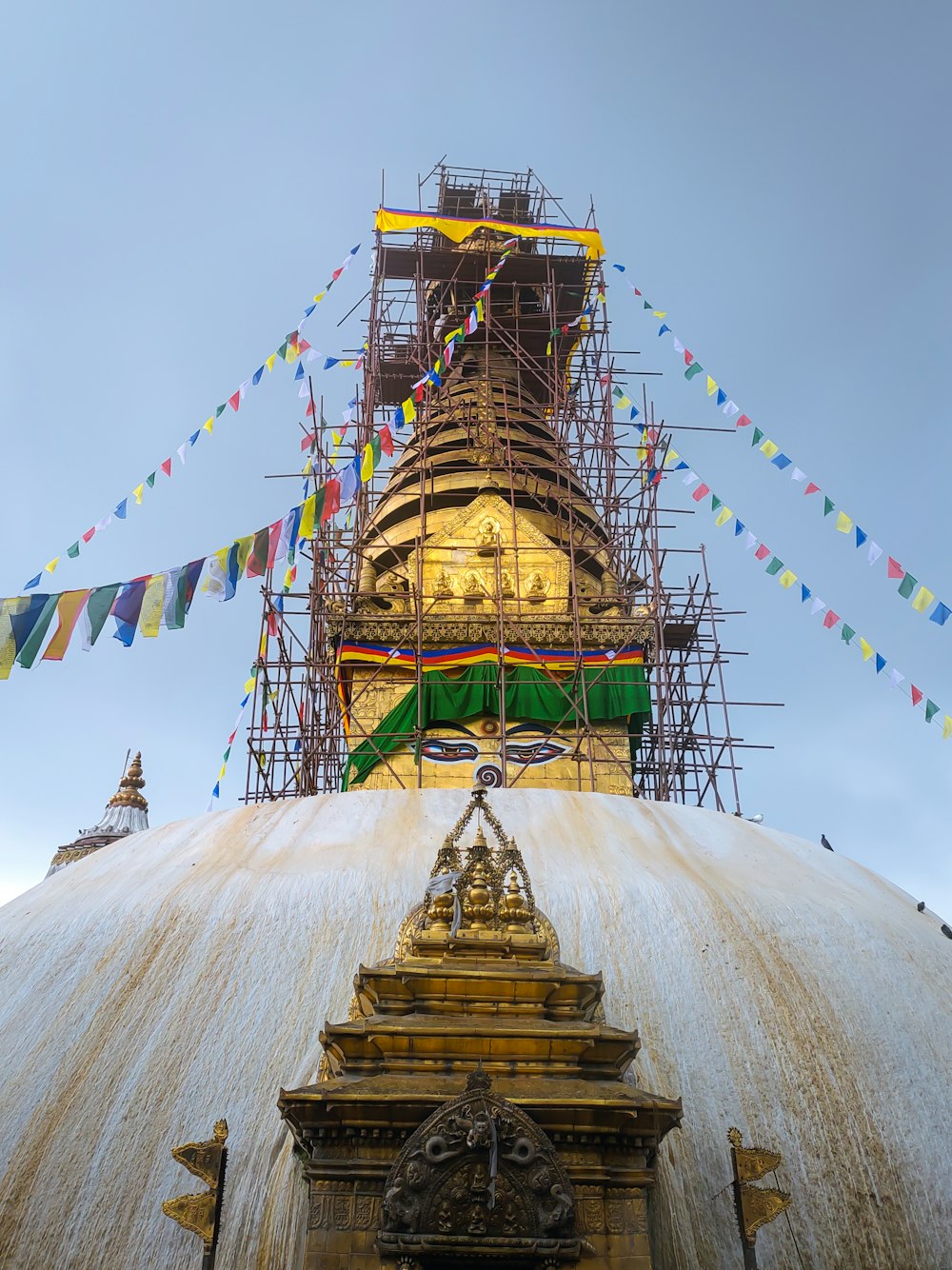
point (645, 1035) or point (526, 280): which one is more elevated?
point (526, 280)

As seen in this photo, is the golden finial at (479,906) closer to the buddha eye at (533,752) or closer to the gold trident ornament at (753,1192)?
the gold trident ornament at (753,1192)

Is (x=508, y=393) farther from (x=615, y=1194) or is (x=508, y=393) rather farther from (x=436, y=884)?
(x=615, y=1194)

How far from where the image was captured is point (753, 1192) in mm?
6000

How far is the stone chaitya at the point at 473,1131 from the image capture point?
463 centimetres

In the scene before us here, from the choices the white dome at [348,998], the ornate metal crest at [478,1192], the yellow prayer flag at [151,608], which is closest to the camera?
the ornate metal crest at [478,1192]

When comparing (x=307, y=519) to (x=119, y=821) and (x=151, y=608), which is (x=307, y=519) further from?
(x=119, y=821)

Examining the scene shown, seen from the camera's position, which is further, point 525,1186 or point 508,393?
point 508,393

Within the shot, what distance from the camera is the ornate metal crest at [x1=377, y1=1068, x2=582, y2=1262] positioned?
181 inches

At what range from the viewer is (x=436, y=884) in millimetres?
6586

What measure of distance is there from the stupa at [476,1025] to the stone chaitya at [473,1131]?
1 cm

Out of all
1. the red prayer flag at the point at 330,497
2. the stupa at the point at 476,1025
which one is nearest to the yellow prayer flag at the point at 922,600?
the stupa at the point at 476,1025

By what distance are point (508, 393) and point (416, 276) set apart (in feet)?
10.0

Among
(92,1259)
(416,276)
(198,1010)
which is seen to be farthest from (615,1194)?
(416,276)

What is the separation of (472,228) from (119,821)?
13494mm
